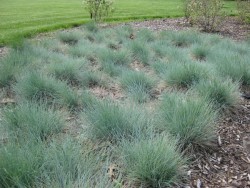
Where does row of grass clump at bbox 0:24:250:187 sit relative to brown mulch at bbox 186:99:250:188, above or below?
above

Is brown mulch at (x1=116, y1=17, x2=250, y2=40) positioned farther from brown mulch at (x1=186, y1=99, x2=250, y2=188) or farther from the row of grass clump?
brown mulch at (x1=186, y1=99, x2=250, y2=188)

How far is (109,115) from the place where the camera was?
10.1 feet

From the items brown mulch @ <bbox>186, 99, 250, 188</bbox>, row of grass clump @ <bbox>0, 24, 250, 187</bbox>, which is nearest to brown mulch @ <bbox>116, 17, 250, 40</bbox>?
row of grass clump @ <bbox>0, 24, 250, 187</bbox>

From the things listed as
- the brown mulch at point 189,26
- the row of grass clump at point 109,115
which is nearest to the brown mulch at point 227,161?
the row of grass clump at point 109,115

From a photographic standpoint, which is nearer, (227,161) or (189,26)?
(227,161)

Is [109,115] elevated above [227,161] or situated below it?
above

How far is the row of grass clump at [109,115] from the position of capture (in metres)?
2.38

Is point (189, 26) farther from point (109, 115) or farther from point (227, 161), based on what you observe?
point (109, 115)

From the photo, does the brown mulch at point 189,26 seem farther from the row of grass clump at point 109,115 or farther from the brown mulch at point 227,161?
the brown mulch at point 227,161

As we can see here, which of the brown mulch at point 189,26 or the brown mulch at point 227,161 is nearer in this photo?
the brown mulch at point 227,161

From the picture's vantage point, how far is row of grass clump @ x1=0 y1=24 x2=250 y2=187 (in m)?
2.38

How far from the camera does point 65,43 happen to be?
25.3 ft

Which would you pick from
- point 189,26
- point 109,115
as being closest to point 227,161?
point 109,115

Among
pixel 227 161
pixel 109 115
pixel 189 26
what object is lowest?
pixel 227 161
